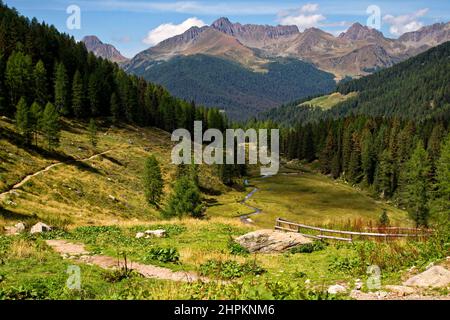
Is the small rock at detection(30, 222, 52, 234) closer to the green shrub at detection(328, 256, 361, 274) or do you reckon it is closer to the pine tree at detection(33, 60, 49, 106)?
the green shrub at detection(328, 256, 361, 274)

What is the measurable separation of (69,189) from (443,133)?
138 meters

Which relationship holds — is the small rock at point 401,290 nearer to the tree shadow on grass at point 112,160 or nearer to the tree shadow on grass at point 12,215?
the tree shadow on grass at point 12,215

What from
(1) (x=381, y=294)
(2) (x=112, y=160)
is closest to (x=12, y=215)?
A: (1) (x=381, y=294)

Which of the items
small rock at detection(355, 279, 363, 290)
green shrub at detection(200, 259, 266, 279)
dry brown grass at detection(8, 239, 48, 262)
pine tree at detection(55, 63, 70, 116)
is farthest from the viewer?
pine tree at detection(55, 63, 70, 116)

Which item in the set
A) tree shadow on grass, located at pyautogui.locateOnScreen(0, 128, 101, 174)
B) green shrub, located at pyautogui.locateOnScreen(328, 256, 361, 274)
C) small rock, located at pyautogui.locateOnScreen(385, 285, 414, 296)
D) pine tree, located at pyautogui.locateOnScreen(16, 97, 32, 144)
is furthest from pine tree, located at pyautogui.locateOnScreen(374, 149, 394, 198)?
small rock, located at pyautogui.locateOnScreen(385, 285, 414, 296)

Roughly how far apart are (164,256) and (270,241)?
7.41 meters

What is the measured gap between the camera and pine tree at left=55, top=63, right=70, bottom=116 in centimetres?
13012

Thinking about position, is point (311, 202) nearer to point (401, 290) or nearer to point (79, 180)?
point (79, 180)

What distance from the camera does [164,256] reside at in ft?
67.5

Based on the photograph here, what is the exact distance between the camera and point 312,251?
2367 centimetres

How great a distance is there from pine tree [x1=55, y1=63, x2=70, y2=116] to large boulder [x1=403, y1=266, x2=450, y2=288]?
442 ft

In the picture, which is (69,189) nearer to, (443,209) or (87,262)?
(87,262)
